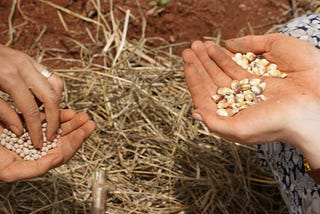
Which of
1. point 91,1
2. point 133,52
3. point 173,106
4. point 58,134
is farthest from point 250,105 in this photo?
point 91,1

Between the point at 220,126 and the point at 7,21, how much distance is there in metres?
1.46

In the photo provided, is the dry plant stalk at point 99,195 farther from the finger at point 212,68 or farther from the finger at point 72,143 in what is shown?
the finger at point 212,68

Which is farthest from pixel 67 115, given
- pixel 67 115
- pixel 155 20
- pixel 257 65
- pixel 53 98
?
pixel 155 20

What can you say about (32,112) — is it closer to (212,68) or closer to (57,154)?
(57,154)

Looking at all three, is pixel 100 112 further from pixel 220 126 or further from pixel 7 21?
pixel 220 126

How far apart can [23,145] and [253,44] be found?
0.69 meters

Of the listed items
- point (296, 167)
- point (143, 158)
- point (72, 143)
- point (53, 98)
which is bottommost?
point (143, 158)

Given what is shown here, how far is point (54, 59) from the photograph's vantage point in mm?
2664

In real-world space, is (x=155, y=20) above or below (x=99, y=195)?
above

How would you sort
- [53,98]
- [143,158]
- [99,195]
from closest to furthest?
[53,98] → [99,195] → [143,158]

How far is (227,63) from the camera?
5.95ft

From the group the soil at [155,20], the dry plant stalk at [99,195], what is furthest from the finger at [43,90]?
the soil at [155,20]

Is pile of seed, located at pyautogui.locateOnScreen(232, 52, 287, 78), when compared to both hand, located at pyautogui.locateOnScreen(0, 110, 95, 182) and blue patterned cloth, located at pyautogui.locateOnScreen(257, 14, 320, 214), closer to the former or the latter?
blue patterned cloth, located at pyautogui.locateOnScreen(257, 14, 320, 214)

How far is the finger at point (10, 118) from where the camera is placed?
1.69 m
